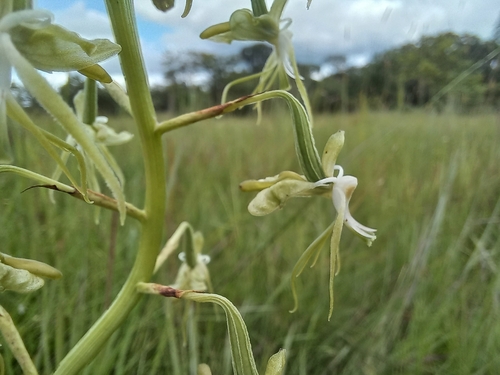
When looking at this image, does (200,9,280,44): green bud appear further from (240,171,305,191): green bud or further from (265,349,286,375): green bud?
(265,349,286,375): green bud

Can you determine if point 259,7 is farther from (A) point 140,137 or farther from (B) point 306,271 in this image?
(B) point 306,271

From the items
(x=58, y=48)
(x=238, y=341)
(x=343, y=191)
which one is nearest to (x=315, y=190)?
(x=343, y=191)

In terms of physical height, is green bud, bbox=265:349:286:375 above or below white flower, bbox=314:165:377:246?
below

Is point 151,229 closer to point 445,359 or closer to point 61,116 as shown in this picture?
point 61,116

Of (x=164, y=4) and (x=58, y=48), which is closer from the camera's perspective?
(x=58, y=48)

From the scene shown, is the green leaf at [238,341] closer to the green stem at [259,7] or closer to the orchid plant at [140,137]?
the orchid plant at [140,137]

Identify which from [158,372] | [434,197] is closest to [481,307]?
[434,197]

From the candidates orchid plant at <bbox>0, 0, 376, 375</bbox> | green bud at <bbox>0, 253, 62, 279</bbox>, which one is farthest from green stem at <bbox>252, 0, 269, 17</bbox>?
green bud at <bbox>0, 253, 62, 279</bbox>
